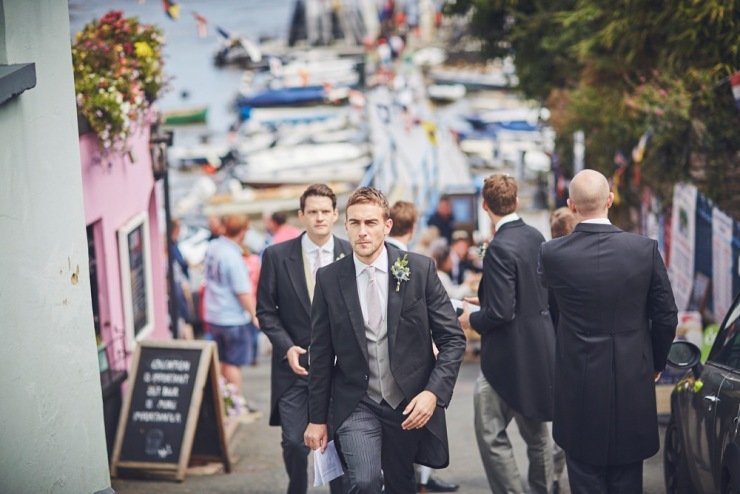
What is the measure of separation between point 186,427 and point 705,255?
4.79 metres

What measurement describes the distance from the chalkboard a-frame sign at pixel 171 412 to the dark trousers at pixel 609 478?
11.9 ft

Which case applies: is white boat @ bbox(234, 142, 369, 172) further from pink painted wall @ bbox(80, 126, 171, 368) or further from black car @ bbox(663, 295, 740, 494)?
black car @ bbox(663, 295, 740, 494)

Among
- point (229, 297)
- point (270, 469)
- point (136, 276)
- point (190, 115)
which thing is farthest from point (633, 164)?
point (190, 115)

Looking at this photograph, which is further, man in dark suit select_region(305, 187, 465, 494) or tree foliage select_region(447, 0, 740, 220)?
tree foliage select_region(447, 0, 740, 220)

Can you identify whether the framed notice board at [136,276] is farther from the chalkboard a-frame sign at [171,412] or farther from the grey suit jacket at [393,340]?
the grey suit jacket at [393,340]

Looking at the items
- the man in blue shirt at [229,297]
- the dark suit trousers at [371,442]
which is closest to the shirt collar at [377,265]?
the dark suit trousers at [371,442]

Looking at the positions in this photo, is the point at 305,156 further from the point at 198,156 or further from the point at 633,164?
the point at 633,164

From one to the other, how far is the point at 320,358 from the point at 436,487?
279 cm

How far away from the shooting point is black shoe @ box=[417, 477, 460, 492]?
8320mm

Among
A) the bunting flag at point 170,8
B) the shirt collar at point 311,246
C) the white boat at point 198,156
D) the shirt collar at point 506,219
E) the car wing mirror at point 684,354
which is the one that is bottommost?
the white boat at point 198,156

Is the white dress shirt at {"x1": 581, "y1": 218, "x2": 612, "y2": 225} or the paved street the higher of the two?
the white dress shirt at {"x1": 581, "y1": 218, "x2": 612, "y2": 225}

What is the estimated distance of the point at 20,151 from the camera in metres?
5.44

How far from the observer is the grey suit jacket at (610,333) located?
5660 millimetres

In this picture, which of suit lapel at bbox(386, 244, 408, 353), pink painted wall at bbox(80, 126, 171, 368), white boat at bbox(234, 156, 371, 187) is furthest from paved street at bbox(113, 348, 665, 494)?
white boat at bbox(234, 156, 371, 187)
